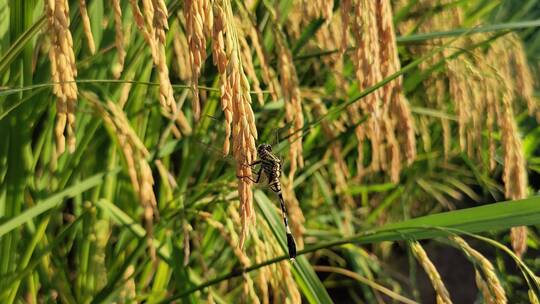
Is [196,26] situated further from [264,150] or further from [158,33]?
[264,150]

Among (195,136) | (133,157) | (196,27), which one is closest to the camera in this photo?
(196,27)

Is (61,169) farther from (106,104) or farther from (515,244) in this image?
(515,244)

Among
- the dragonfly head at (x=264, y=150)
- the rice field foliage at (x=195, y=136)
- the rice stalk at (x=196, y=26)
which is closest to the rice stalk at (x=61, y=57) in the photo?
the rice field foliage at (x=195, y=136)

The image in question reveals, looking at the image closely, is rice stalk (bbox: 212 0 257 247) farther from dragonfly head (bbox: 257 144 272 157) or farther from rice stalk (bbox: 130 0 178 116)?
dragonfly head (bbox: 257 144 272 157)

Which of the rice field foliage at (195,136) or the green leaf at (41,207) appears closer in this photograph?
the rice field foliage at (195,136)

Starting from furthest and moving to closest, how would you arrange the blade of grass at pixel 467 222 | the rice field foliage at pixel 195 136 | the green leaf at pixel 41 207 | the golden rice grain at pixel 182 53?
1. the golden rice grain at pixel 182 53
2. the green leaf at pixel 41 207
3. the blade of grass at pixel 467 222
4. the rice field foliage at pixel 195 136

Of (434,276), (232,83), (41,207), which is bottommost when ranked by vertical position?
(434,276)

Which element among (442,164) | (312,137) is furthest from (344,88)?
(442,164)

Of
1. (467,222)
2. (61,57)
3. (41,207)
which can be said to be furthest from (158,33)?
(41,207)

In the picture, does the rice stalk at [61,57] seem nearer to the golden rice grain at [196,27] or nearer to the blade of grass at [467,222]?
the golden rice grain at [196,27]

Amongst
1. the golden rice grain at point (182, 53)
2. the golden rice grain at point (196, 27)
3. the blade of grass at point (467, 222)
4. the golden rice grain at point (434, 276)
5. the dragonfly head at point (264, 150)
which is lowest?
the golden rice grain at point (434, 276)

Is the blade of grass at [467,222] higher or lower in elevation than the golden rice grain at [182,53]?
lower
